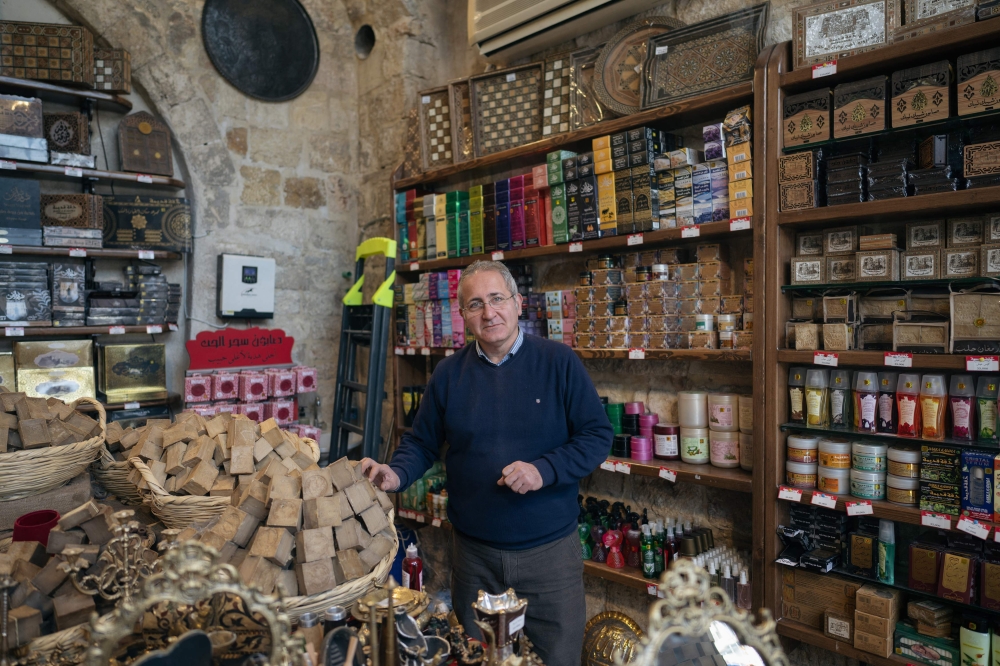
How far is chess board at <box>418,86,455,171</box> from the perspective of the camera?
3.87 meters

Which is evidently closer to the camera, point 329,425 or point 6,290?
point 6,290

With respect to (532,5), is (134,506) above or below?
below

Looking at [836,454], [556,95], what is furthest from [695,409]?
[556,95]

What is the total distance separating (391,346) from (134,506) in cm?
247

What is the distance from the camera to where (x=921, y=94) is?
2225 mm

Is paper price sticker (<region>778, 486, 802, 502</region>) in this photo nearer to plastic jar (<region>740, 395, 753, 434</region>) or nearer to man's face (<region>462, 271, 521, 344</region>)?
plastic jar (<region>740, 395, 753, 434</region>)

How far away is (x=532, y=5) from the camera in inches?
133

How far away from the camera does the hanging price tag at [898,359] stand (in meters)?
2.20

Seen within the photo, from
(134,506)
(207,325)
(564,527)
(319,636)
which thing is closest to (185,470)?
(134,506)

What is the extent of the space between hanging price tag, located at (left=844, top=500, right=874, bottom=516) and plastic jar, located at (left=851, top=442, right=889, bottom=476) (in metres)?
0.12

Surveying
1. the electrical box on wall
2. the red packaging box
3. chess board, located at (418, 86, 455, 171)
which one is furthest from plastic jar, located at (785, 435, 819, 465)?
the electrical box on wall

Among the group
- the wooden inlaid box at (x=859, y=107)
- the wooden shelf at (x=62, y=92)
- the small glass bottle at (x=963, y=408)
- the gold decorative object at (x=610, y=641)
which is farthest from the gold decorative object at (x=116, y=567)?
the wooden shelf at (x=62, y=92)

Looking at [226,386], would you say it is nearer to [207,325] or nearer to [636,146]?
[207,325]

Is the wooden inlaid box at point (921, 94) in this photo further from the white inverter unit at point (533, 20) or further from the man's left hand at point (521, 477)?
the man's left hand at point (521, 477)
